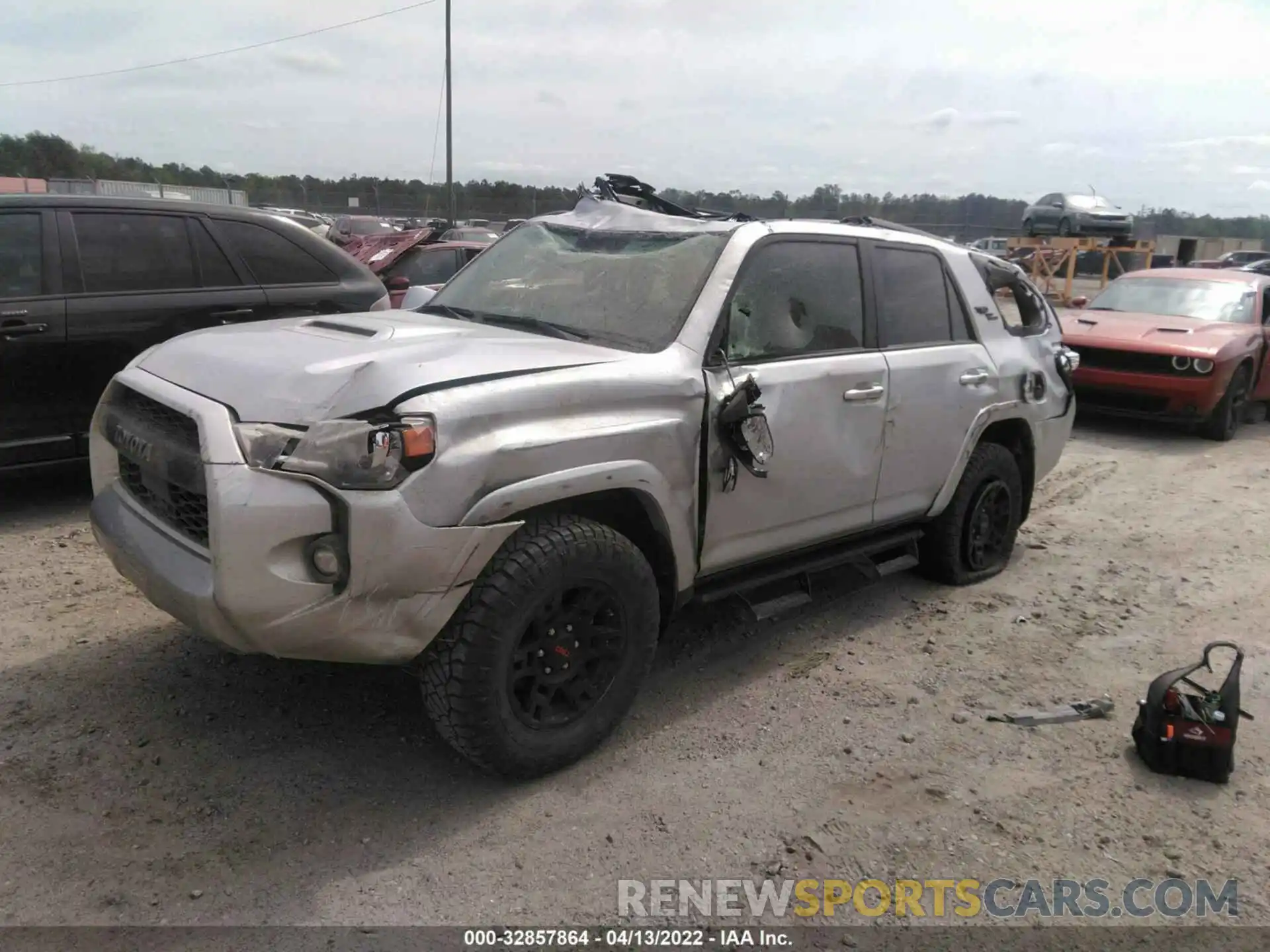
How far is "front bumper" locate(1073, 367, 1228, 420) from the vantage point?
9.04 m

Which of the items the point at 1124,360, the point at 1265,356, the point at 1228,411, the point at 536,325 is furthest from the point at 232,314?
the point at 1265,356

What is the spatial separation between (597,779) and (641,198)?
8.20ft

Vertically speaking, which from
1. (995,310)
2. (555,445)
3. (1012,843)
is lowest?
(1012,843)

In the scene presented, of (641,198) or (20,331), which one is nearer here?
(641,198)

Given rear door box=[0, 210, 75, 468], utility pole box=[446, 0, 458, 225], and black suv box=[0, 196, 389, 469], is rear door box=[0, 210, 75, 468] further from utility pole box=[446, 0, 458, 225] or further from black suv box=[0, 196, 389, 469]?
utility pole box=[446, 0, 458, 225]

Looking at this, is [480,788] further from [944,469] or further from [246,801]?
[944,469]

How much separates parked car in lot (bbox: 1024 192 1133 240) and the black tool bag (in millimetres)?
23150

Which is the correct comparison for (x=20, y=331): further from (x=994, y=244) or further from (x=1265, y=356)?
(x=994, y=244)

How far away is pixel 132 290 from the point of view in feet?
18.0

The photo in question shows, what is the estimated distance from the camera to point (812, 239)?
13.3 ft

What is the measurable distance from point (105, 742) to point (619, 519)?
71.9 inches

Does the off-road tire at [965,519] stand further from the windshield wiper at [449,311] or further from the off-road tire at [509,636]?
the windshield wiper at [449,311]

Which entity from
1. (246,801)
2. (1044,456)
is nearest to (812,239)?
(1044,456)

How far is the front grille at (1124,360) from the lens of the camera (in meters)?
9.20
